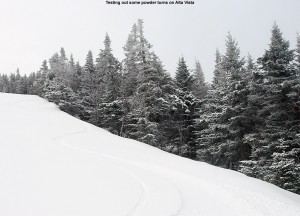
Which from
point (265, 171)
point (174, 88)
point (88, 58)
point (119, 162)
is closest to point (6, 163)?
point (119, 162)

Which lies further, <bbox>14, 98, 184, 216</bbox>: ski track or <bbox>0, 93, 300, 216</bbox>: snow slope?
<bbox>14, 98, 184, 216</bbox>: ski track

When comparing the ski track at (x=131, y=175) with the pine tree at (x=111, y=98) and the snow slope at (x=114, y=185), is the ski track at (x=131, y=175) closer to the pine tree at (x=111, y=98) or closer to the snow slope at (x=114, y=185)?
the snow slope at (x=114, y=185)

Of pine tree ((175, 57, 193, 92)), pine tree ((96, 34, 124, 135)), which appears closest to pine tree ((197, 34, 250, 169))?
pine tree ((175, 57, 193, 92))

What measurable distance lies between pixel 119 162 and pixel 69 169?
486 cm

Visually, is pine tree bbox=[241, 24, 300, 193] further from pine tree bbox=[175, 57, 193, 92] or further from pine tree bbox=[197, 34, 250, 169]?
pine tree bbox=[175, 57, 193, 92]

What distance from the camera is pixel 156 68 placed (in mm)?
36469

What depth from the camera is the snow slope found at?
1174cm

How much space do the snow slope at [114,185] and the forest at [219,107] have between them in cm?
628

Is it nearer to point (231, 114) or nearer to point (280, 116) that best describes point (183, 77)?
point (231, 114)

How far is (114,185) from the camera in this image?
584 inches

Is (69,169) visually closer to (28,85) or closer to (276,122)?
(276,122)

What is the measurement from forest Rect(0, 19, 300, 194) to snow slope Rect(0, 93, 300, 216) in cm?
628

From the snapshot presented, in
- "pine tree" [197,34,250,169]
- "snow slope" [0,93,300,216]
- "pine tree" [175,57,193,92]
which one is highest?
"pine tree" [175,57,193,92]

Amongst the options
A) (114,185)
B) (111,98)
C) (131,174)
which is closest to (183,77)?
(111,98)
